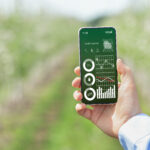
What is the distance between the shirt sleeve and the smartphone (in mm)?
322

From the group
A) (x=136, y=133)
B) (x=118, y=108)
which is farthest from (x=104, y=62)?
(x=136, y=133)

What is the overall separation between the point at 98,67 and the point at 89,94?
8.3 inches

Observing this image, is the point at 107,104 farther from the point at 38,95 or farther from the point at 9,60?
the point at 38,95

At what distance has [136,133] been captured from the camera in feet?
7.16

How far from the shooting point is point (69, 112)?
480 inches

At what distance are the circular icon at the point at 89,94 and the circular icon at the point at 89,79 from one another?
5 cm

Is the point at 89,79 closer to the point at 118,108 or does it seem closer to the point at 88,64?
the point at 88,64

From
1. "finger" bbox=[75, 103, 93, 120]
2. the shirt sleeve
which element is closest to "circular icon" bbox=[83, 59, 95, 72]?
"finger" bbox=[75, 103, 93, 120]

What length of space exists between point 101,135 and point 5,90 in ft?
15.5

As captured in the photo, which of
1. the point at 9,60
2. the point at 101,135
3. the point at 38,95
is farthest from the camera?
the point at 38,95

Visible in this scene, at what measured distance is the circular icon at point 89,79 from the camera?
262 centimetres

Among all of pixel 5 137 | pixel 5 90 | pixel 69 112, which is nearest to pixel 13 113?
pixel 5 90

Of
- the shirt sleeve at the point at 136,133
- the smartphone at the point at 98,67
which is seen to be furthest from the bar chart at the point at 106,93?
the shirt sleeve at the point at 136,133

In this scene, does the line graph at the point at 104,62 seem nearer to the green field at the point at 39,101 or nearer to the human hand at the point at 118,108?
the human hand at the point at 118,108
